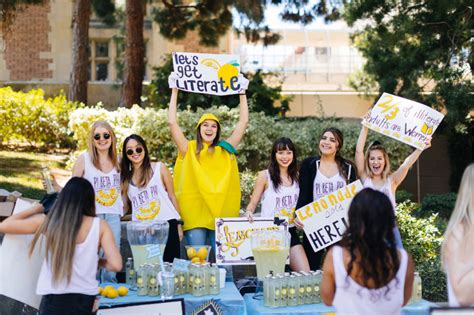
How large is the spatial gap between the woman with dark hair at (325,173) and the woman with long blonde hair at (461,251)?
224 centimetres

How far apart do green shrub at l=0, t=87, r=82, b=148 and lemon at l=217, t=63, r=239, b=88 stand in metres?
8.70

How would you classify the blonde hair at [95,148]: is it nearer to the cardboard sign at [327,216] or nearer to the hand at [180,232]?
the hand at [180,232]

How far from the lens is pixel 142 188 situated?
5.90 meters

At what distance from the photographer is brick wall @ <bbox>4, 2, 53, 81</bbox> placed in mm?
21077

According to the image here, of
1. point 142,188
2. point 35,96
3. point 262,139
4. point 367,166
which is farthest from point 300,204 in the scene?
point 35,96

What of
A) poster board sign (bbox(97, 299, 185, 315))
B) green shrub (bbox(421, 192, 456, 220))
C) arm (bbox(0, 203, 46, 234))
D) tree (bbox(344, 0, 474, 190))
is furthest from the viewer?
green shrub (bbox(421, 192, 456, 220))

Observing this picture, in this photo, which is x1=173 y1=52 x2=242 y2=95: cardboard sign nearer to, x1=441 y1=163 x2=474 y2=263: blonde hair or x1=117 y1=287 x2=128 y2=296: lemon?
x1=117 y1=287 x2=128 y2=296: lemon

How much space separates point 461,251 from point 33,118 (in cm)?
1273

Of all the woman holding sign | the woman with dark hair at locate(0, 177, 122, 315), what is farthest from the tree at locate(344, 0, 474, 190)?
the woman with dark hair at locate(0, 177, 122, 315)

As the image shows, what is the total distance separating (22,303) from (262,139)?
7.24 meters

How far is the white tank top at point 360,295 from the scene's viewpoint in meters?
3.70

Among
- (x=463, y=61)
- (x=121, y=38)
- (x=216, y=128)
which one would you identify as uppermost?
(x=121, y=38)

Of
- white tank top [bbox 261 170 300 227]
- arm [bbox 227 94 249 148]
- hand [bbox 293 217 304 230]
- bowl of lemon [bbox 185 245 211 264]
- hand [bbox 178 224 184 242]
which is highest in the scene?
arm [bbox 227 94 249 148]

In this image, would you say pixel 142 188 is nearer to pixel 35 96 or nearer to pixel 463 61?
pixel 463 61
